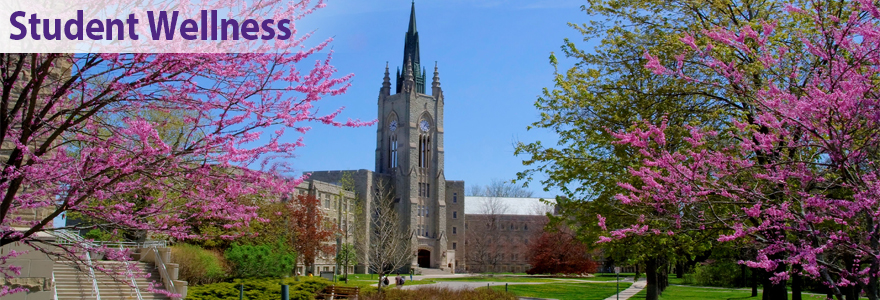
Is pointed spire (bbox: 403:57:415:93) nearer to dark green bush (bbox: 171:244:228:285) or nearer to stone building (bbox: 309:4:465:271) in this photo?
stone building (bbox: 309:4:465:271)

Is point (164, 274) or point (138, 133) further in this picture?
point (164, 274)

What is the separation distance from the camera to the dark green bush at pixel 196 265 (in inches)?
Answer: 937

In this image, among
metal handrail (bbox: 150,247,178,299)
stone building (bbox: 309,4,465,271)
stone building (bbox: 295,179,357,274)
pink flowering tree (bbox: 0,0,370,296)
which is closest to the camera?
pink flowering tree (bbox: 0,0,370,296)

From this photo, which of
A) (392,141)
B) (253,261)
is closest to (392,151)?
(392,141)

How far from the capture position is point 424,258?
76.6m

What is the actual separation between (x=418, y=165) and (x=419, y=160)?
1083mm

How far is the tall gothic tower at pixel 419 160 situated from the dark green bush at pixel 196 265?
46685 millimetres

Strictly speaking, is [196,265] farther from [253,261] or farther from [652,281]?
[652,281]

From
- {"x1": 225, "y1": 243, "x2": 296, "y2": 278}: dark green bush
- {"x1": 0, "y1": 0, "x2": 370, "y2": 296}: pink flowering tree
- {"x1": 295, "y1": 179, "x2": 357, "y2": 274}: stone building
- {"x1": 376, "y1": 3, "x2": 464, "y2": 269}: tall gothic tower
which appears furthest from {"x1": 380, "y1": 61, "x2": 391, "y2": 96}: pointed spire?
{"x1": 0, "y1": 0, "x2": 370, "y2": 296}: pink flowering tree

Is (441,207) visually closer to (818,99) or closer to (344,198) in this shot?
(344,198)

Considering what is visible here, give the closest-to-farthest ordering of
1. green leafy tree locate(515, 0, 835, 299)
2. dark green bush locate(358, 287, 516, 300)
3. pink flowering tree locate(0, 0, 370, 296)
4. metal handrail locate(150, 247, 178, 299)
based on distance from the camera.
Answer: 1. pink flowering tree locate(0, 0, 370, 296)
2. green leafy tree locate(515, 0, 835, 299)
3. metal handrail locate(150, 247, 178, 299)
4. dark green bush locate(358, 287, 516, 300)

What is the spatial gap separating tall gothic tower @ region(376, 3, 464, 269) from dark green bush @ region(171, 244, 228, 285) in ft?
153

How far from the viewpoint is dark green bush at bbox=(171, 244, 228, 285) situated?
937 inches

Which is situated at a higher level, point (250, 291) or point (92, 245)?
point (92, 245)
